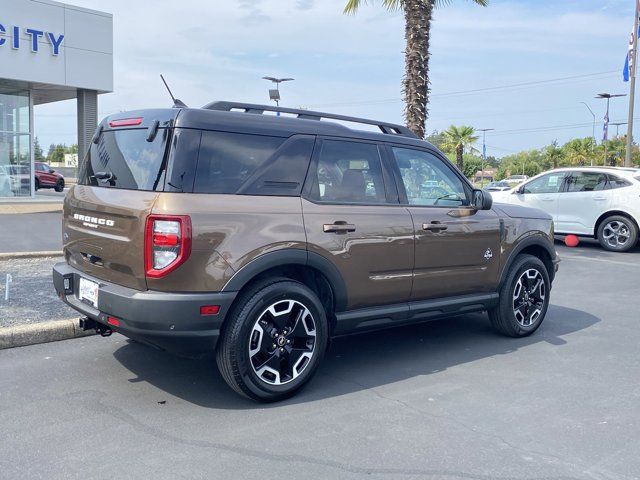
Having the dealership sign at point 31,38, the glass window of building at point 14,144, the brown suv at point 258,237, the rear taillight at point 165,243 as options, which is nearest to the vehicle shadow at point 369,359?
the brown suv at point 258,237

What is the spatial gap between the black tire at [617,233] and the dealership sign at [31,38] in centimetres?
1774

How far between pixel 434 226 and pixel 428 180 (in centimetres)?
51

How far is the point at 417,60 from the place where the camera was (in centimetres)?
1316

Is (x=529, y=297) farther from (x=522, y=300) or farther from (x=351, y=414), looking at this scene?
(x=351, y=414)

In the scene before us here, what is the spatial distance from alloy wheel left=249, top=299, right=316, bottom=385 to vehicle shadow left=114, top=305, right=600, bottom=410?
23 centimetres

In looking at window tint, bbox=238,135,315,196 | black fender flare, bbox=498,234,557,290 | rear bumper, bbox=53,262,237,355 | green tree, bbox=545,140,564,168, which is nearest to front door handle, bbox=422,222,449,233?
black fender flare, bbox=498,234,557,290

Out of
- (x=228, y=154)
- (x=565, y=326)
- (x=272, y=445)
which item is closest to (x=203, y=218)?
(x=228, y=154)

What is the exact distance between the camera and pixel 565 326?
6.64m

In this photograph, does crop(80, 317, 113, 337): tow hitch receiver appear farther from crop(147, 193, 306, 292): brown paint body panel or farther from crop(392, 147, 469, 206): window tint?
crop(392, 147, 469, 206): window tint

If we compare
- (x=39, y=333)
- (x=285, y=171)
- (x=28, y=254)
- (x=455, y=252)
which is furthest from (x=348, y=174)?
(x=28, y=254)

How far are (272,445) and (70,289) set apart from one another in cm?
206

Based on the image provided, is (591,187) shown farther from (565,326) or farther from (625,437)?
(625,437)

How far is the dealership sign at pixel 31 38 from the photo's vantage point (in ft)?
63.7

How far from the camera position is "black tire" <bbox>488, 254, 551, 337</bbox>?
5910 mm
